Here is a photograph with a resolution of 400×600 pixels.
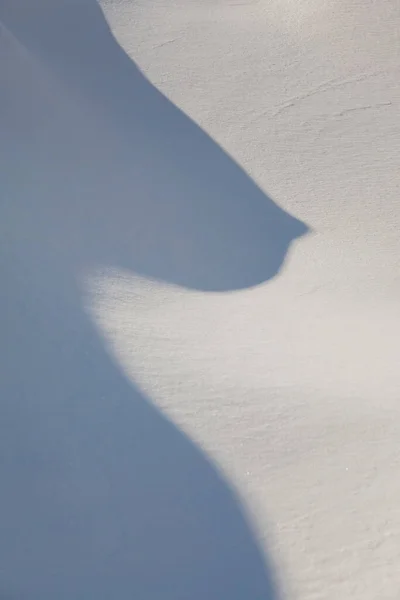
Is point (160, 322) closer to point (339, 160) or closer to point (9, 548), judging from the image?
point (9, 548)

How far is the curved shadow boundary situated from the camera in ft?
12.1

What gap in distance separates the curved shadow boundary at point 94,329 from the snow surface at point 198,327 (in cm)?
1

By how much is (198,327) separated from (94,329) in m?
0.64

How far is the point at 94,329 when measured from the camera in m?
5.11

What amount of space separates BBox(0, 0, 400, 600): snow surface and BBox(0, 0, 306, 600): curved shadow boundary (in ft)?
0.04

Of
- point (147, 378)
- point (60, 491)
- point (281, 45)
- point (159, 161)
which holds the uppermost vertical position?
point (60, 491)

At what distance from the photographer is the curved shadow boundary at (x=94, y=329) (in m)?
3.70

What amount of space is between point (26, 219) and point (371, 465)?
3048 millimetres

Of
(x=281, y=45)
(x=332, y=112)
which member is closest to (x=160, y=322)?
(x=332, y=112)

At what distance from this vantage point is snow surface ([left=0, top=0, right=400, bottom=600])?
378 cm

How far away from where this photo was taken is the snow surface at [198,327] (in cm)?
378

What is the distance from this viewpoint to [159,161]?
795 cm

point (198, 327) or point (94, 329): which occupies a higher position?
point (94, 329)

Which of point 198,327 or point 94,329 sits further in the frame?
point 198,327
